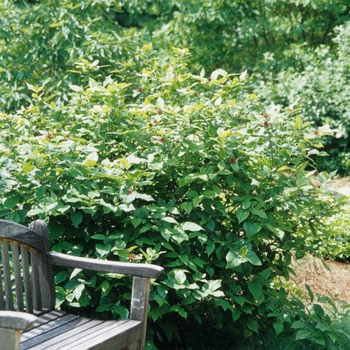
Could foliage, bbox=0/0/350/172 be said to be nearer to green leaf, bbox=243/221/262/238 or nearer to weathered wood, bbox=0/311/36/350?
green leaf, bbox=243/221/262/238

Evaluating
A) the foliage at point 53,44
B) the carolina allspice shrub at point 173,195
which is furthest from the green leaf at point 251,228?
the foliage at point 53,44

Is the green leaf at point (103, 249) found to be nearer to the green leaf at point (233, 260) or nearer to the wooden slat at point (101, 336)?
the wooden slat at point (101, 336)

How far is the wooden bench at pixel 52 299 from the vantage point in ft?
10.7

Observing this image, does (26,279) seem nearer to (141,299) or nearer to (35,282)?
(35,282)

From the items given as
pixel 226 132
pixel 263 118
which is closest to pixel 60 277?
pixel 226 132

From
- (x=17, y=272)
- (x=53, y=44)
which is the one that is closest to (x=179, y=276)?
(x=17, y=272)

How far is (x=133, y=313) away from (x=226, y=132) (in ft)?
3.61

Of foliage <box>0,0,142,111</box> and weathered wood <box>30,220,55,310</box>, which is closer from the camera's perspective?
weathered wood <box>30,220,55,310</box>

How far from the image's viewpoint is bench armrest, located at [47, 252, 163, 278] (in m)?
3.40

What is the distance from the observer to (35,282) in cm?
367

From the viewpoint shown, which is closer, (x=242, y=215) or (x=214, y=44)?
(x=242, y=215)

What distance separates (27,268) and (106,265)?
1.42 ft

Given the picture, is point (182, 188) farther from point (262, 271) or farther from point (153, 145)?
point (262, 271)

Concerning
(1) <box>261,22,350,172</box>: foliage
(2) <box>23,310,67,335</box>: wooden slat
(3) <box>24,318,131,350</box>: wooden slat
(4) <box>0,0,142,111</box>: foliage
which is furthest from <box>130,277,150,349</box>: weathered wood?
(1) <box>261,22,350,172</box>: foliage
